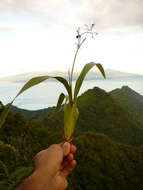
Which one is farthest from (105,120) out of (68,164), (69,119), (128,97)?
(68,164)

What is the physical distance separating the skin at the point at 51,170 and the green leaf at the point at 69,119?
13 cm

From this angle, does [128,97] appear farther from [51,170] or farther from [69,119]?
[51,170]

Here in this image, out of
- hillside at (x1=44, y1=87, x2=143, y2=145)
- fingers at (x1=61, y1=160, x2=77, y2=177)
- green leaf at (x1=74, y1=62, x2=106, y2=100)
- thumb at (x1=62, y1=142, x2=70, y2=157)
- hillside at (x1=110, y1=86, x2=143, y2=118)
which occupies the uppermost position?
green leaf at (x1=74, y1=62, x2=106, y2=100)

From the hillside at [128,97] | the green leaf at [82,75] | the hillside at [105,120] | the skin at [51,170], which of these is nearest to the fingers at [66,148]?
the skin at [51,170]

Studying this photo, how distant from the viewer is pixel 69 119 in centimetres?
252

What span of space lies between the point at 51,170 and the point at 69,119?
1.30 ft

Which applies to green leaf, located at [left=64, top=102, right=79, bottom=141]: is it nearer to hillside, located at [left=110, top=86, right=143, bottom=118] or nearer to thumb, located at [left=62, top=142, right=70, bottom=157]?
thumb, located at [left=62, top=142, right=70, bottom=157]

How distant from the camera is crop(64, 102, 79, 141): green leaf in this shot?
2437 millimetres

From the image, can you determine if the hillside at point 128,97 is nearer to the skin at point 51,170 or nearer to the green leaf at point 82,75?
the green leaf at point 82,75

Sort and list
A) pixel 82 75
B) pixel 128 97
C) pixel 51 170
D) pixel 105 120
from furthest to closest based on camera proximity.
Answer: pixel 128 97, pixel 105 120, pixel 82 75, pixel 51 170

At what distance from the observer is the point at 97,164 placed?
33219mm

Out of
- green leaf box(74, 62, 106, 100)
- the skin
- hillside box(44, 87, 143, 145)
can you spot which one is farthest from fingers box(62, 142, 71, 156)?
hillside box(44, 87, 143, 145)

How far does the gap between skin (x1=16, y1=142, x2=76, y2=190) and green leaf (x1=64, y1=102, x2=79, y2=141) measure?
0.13m

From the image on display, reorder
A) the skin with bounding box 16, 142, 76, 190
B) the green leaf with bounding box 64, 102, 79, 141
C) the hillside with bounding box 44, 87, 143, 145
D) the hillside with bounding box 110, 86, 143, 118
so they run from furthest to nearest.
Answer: the hillside with bounding box 110, 86, 143, 118 < the hillside with bounding box 44, 87, 143, 145 < the green leaf with bounding box 64, 102, 79, 141 < the skin with bounding box 16, 142, 76, 190
